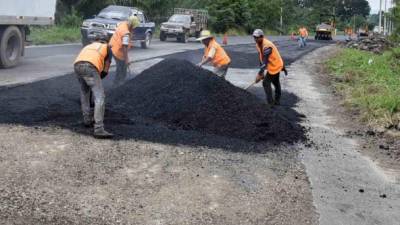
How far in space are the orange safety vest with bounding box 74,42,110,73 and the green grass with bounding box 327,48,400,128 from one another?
537 cm

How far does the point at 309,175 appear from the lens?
7117 millimetres

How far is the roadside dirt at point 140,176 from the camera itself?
17.3 feet

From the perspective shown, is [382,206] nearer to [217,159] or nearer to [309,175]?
[309,175]

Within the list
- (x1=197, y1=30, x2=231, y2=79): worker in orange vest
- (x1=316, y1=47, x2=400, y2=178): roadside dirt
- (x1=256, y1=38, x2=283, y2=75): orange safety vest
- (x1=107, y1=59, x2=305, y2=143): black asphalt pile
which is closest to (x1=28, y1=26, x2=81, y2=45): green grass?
(x1=197, y1=30, x2=231, y2=79): worker in orange vest

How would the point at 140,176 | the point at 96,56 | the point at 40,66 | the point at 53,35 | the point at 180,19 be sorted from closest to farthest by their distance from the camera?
the point at 140,176, the point at 96,56, the point at 40,66, the point at 53,35, the point at 180,19

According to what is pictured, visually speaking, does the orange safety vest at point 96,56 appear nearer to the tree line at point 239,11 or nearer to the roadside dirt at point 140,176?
the roadside dirt at point 140,176

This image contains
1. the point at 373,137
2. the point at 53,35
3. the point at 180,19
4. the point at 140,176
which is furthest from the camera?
the point at 180,19

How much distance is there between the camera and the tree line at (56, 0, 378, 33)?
37812 millimetres

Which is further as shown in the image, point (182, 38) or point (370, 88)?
point (182, 38)

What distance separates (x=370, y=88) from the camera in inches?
572

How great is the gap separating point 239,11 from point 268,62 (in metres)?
49.9

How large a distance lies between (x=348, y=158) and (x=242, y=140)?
5.08 feet

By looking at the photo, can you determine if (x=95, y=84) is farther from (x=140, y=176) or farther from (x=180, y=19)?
(x=180, y=19)

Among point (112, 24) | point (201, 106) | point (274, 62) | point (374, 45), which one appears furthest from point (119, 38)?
point (374, 45)
